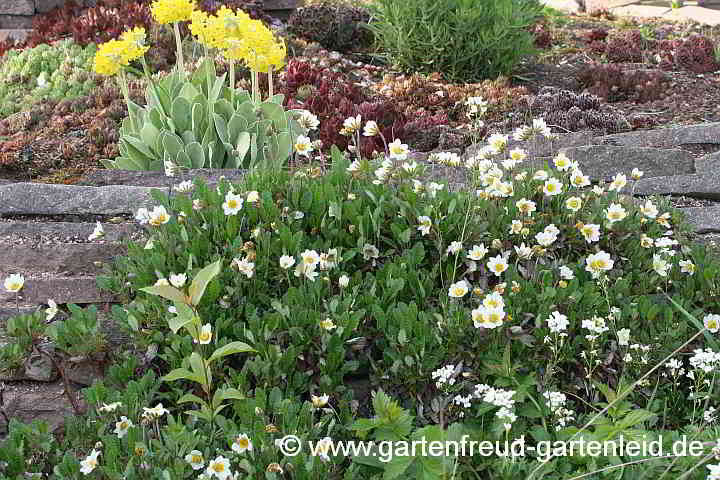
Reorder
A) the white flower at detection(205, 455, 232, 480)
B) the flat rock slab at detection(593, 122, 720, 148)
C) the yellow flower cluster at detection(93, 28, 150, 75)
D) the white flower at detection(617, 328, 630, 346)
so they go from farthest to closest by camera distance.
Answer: the flat rock slab at detection(593, 122, 720, 148) < the yellow flower cluster at detection(93, 28, 150, 75) < the white flower at detection(617, 328, 630, 346) < the white flower at detection(205, 455, 232, 480)

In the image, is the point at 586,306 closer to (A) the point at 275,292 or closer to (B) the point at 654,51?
(A) the point at 275,292

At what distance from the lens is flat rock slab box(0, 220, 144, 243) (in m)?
3.61

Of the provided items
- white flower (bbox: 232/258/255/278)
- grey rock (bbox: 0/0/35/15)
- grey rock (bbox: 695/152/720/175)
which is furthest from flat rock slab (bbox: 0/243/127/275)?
grey rock (bbox: 0/0/35/15)

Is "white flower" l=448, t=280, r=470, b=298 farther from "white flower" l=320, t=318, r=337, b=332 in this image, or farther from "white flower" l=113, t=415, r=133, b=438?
"white flower" l=113, t=415, r=133, b=438

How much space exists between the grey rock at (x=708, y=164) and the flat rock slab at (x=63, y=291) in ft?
11.4

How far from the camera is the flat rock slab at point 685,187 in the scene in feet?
14.3

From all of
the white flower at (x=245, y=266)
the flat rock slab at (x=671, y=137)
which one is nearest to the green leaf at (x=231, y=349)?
the white flower at (x=245, y=266)

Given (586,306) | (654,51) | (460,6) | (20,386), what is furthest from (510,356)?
(654,51)

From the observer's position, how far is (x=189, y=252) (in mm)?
3049

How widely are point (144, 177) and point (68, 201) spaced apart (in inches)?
27.9

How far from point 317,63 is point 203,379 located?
6.14m

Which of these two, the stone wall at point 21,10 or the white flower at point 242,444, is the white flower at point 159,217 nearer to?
the white flower at point 242,444

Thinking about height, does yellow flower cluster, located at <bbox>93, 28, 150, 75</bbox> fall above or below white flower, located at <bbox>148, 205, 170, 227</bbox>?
above

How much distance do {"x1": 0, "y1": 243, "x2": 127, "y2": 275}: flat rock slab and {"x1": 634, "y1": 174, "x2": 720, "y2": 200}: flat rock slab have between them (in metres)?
2.91
